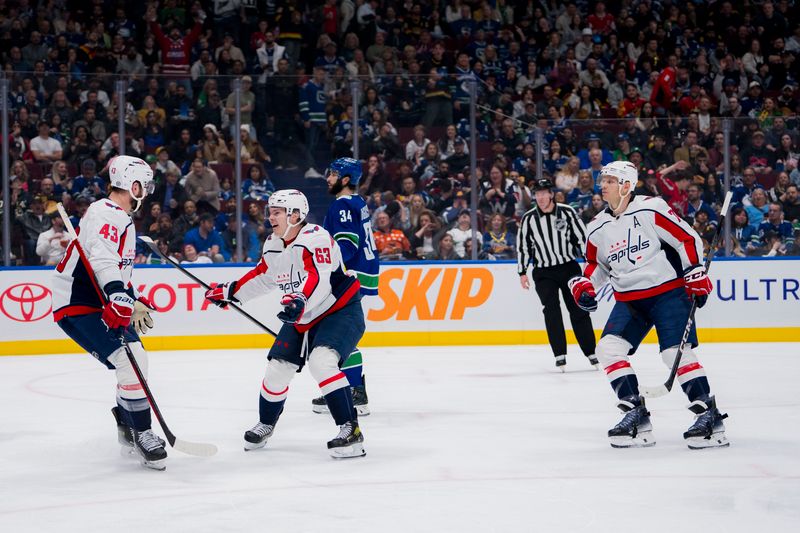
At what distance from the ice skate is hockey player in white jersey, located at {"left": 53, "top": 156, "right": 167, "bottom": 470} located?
0.49 metres

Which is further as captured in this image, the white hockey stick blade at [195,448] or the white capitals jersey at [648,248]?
the white capitals jersey at [648,248]

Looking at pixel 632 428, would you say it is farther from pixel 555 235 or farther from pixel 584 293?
pixel 555 235

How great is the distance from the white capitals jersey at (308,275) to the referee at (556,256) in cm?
353

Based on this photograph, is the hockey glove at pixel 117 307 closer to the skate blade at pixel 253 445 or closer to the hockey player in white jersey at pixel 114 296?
the hockey player in white jersey at pixel 114 296

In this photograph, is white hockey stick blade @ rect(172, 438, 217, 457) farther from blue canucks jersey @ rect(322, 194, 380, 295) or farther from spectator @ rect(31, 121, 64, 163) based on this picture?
spectator @ rect(31, 121, 64, 163)

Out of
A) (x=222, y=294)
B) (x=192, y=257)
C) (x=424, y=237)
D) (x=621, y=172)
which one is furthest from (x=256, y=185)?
(x=621, y=172)

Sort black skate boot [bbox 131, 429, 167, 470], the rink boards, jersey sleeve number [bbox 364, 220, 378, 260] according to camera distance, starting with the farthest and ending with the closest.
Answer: the rink boards → jersey sleeve number [bbox 364, 220, 378, 260] → black skate boot [bbox 131, 429, 167, 470]

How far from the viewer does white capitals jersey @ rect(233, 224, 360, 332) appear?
4.79 m

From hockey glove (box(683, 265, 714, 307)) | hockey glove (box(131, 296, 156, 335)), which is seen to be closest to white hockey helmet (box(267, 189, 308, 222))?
hockey glove (box(131, 296, 156, 335))

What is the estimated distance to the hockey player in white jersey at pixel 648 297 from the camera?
4.89 meters

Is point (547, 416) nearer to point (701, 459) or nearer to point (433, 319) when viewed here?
point (701, 459)

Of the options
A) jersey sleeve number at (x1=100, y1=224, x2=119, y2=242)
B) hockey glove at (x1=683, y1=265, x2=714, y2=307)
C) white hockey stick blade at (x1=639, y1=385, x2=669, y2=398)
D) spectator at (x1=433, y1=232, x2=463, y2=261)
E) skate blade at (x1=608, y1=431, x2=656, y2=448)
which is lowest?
skate blade at (x1=608, y1=431, x2=656, y2=448)

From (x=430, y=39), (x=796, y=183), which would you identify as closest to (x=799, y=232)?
(x=796, y=183)

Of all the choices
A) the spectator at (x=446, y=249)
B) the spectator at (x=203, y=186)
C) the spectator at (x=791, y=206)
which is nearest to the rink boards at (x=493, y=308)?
the spectator at (x=446, y=249)
